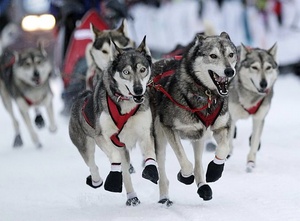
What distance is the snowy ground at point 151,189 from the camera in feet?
12.9

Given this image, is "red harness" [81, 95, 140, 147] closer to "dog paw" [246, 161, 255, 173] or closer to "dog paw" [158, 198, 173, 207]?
"dog paw" [158, 198, 173, 207]

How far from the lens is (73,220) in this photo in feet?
13.1

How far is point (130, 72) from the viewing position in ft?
12.7

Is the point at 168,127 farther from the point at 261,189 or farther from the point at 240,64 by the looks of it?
the point at 240,64

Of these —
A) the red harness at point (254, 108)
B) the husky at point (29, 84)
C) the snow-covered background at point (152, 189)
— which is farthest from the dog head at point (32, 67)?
the red harness at point (254, 108)

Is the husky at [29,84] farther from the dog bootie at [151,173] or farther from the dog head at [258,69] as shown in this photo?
the dog bootie at [151,173]

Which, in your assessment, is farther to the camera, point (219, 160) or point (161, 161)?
point (161, 161)

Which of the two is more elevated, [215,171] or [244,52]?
[244,52]

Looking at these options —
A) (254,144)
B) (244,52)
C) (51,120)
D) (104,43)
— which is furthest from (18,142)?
(254,144)

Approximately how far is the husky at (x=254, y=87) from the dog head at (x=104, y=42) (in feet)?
2.86

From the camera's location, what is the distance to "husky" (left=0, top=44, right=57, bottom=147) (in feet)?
22.9

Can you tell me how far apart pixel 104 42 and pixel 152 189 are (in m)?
1.46

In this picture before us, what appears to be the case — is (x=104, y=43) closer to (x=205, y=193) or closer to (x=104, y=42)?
(x=104, y=42)

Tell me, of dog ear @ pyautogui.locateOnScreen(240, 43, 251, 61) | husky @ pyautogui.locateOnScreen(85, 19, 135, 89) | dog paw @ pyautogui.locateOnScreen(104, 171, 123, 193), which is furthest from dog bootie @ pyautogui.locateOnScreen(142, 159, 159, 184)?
dog ear @ pyautogui.locateOnScreen(240, 43, 251, 61)
